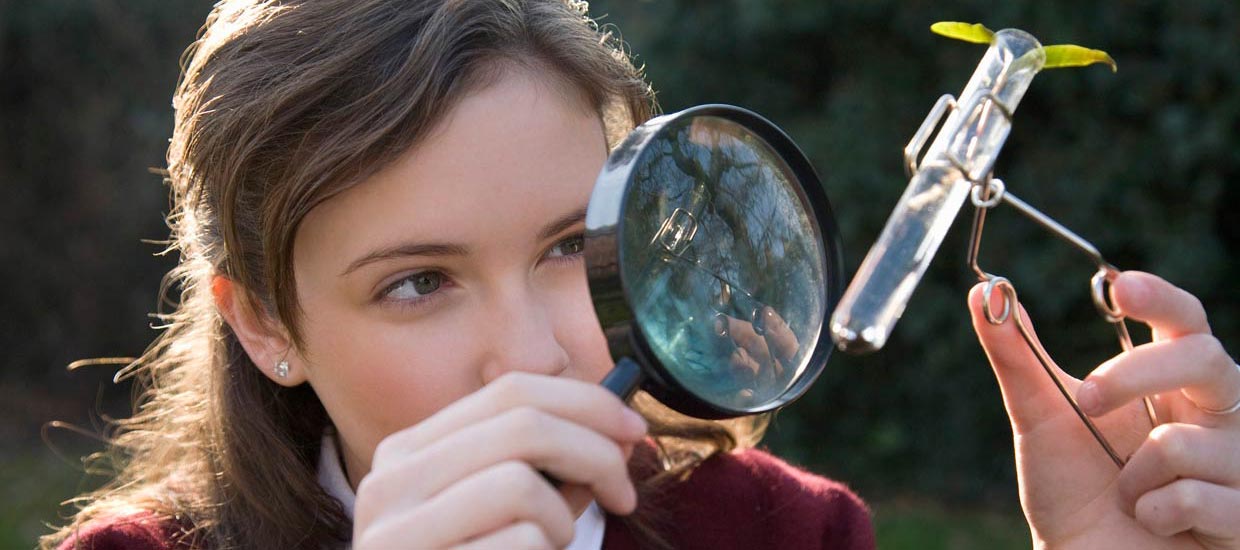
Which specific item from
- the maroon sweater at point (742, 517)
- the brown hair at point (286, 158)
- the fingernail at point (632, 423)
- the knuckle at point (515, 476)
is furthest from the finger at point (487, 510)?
the maroon sweater at point (742, 517)

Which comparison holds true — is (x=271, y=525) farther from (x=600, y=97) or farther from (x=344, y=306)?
(x=600, y=97)

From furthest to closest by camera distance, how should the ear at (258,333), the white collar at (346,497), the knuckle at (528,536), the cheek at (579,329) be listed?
1. the white collar at (346,497)
2. the ear at (258,333)
3. the cheek at (579,329)
4. the knuckle at (528,536)

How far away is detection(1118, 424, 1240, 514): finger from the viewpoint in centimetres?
191

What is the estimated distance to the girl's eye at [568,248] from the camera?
78.4 inches

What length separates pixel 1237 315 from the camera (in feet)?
17.5

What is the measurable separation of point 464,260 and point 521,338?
154mm

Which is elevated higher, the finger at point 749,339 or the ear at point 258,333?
the finger at point 749,339

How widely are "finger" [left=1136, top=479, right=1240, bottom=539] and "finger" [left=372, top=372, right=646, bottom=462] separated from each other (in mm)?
970

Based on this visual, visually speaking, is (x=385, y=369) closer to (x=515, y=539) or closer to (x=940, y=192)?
(x=515, y=539)

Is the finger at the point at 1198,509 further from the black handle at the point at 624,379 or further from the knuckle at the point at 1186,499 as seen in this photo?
the black handle at the point at 624,379

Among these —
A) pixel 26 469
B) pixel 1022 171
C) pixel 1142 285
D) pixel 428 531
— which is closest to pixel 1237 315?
pixel 1022 171

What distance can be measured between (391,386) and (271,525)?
25.7 inches

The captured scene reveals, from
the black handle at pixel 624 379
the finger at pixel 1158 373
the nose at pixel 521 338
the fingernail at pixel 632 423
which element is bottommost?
the finger at pixel 1158 373

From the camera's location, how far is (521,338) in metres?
Result: 1.89
